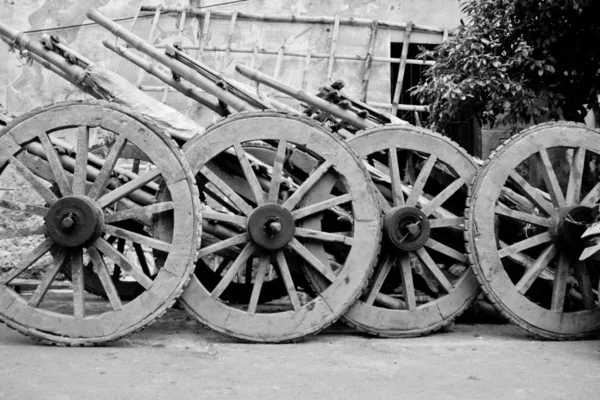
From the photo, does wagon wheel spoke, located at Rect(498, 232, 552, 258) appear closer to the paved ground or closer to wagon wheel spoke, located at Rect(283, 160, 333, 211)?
the paved ground

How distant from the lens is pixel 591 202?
4875 mm

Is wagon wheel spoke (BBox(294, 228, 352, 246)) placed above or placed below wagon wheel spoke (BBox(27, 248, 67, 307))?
above

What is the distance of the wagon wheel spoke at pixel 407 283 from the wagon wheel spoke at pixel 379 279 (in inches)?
3.8

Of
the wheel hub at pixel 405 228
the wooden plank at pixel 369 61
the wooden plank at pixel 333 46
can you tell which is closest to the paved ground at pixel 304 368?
the wheel hub at pixel 405 228

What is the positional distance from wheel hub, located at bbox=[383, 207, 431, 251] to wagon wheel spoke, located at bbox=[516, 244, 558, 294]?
86cm

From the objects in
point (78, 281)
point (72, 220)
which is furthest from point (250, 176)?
point (78, 281)

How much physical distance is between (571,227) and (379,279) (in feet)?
5.20

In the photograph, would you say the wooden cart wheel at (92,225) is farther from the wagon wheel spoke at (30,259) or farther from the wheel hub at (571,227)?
the wheel hub at (571,227)

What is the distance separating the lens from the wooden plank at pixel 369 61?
894cm

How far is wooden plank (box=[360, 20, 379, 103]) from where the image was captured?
29.3 feet

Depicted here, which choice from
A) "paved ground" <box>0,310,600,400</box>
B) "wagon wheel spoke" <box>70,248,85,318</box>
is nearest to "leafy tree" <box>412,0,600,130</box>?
"paved ground" <box>0,310,600,400</box>

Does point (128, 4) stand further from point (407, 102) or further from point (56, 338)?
point (56, 338)

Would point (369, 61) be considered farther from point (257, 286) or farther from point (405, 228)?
A: point (257, 286)

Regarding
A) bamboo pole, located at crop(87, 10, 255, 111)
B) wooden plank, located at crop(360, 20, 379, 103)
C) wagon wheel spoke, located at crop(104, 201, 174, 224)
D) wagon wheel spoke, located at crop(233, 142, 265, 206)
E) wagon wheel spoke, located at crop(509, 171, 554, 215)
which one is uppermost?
wooden plank, located at crop(360, 20, 379, 103)
